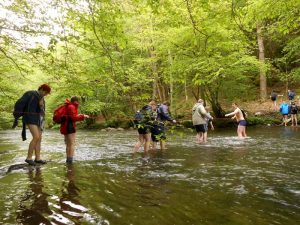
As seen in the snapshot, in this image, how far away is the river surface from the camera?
476 centimetres

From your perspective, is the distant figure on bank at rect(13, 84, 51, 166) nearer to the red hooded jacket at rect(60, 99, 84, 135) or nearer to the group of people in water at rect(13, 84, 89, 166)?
the group of people in water at rect(13, 84, 89, 166)

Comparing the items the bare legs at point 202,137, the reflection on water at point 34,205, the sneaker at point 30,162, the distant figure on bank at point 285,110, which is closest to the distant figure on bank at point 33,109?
the sneaker at point 30,162

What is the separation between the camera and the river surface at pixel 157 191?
15.6 ft

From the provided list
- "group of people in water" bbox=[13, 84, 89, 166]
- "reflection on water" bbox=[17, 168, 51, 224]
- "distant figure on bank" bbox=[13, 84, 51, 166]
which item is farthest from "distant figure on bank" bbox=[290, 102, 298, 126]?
"reflection on water" bbox=[17, 168, 51, 224]

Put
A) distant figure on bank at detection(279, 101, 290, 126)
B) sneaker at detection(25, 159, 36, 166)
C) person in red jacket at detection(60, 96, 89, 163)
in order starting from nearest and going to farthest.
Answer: sneaker at detection(25, 159, 36, 166) → person in red jacket at detection(60, 96, 89, 163) → distant figure on bank at detection(279, 101, 290, 126)

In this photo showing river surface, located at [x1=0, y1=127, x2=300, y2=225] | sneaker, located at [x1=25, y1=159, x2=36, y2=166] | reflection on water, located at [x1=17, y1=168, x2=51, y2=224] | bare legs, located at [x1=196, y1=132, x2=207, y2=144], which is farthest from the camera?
bare legs, located at [x1=196, y1=132, x2=207, y2=144]

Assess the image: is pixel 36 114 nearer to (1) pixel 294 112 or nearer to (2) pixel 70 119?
(2) pixel 70 119

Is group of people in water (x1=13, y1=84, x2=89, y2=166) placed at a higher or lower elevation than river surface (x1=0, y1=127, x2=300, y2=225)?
higher

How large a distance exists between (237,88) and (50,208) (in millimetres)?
24536

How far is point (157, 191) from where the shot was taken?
20.5 feet

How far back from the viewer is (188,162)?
31.7 ft

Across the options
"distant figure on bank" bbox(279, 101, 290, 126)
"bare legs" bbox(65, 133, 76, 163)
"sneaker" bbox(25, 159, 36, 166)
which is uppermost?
"distant figure on bank" bbox(279, 101, 290, 126)

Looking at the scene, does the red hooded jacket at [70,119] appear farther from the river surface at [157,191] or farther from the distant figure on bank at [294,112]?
the distant figure on bank at [294,112]

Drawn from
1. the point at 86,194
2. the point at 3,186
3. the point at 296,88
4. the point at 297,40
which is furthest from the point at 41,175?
the point at 296,88
